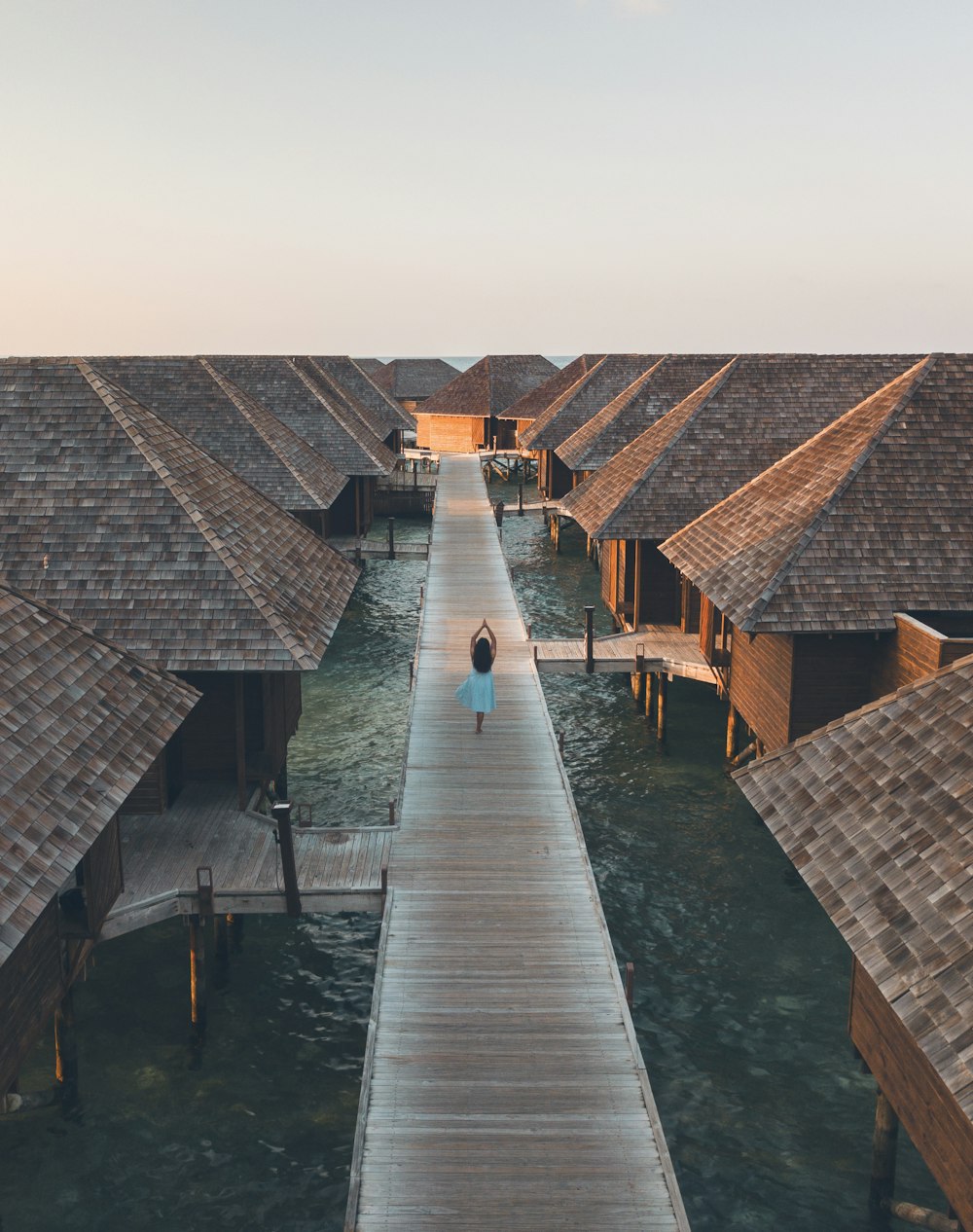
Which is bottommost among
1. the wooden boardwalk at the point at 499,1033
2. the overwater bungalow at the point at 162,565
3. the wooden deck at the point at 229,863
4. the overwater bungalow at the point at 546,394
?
the wooden boardwalk at the point at 499,1033

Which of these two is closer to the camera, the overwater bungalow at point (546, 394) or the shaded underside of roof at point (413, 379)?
the overwater bungalow at point (546, 394)

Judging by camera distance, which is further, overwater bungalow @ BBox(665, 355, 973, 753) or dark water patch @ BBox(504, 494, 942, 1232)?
overwater bungalow @ BBox(665, 355, 973, 753)

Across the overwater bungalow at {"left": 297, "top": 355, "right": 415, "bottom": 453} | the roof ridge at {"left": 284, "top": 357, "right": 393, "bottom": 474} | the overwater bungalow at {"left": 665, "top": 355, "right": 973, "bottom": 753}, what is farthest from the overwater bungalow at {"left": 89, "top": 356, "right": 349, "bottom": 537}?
the overwater bungalow at {"left": 297, "top": 355, "right": 415, "bottom": 453}

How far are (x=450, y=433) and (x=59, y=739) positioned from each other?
64806mm

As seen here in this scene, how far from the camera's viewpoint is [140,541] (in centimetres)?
1589

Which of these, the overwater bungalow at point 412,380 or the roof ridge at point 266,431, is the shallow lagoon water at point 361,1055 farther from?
the overwater bungalow at point 412,380

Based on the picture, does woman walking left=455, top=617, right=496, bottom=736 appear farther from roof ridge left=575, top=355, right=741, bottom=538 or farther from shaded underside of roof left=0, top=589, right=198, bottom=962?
roof ridge left=575, top=355, right=741, bottom=538

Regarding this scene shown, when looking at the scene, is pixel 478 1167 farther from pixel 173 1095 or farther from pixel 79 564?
pixel 79 564

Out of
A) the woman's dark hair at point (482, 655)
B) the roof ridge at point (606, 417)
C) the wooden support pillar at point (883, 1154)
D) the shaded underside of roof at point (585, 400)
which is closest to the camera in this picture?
the wooden support pillar at point (883, 1154)

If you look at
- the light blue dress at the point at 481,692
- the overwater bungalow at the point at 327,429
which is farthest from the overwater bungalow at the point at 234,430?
the light blue dress at the point at 481,692

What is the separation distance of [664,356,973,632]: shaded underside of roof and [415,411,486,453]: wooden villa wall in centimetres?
5294

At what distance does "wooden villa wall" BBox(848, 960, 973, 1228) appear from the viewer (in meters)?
7.86

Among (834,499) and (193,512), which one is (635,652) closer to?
(834,499)

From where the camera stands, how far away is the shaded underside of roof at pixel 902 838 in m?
7.48
